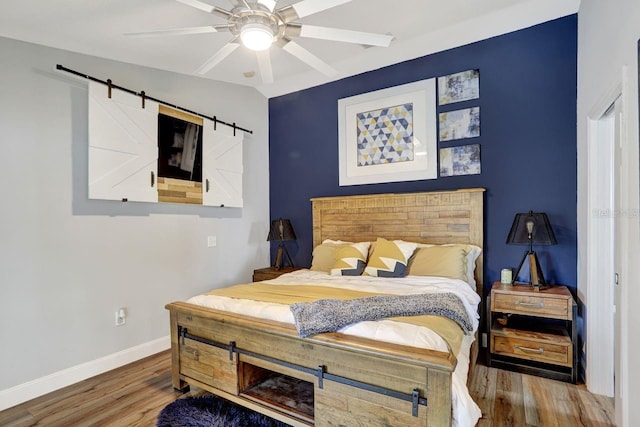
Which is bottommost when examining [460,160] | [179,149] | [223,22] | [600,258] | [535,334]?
[535,334]

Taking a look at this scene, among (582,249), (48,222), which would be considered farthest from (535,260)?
(48,222)

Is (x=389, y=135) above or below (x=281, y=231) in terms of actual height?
above

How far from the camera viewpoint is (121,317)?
112 inches

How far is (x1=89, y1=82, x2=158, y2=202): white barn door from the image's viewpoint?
105 inches

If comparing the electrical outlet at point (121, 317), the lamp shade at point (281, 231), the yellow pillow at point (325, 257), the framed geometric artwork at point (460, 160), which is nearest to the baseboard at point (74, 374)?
the electrical outlet at point (121, 317)

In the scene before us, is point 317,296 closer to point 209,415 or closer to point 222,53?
point 209,415

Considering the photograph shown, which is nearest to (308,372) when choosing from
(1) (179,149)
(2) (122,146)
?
(2) (122,146)

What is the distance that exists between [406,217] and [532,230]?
1141mm

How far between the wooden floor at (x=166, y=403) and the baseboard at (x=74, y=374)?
0.05m

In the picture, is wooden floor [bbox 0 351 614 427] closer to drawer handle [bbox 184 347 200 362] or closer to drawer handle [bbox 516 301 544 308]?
drawer handle [bbox 184 347 200 362]

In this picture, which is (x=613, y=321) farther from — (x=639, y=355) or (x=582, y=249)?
(x=639, y=355)

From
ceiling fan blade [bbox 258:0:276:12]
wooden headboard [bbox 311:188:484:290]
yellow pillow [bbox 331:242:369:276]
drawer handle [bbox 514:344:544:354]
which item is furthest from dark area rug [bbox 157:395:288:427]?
ceiling fan blade [bbox 258:0:276:12]

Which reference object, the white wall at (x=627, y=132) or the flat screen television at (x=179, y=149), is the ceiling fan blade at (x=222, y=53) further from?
the white wall at (x=627, y=132)

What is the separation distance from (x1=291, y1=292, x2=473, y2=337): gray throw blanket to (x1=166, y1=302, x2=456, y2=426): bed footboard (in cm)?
7
